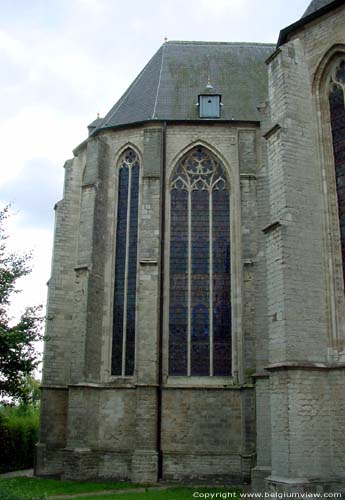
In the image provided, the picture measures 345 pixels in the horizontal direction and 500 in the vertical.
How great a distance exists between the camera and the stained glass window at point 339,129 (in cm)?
1238

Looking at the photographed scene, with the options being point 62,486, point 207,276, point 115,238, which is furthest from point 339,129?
point 62,486

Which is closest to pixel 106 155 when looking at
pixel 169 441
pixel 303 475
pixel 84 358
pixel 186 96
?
pixel 186 96

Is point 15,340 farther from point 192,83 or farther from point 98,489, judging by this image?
point 192,83

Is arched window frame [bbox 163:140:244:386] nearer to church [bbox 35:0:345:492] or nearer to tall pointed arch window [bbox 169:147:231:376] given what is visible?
church [bbox 35:0:345:492]

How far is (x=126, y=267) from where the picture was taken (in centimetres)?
1894

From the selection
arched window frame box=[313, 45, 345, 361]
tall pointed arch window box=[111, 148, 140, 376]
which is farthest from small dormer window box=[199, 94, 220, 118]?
arched window frame box=[313, 45, 345, 361]

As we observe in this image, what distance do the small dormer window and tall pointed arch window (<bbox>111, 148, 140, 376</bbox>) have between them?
292 cm

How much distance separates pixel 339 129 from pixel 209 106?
26.0 feet

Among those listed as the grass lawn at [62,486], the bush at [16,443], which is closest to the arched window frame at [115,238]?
the grass lawn at [62,486]

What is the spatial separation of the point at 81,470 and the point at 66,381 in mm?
3358

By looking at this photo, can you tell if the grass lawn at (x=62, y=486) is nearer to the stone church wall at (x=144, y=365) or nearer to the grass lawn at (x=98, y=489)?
the grass lawn at (x=98, y=489)

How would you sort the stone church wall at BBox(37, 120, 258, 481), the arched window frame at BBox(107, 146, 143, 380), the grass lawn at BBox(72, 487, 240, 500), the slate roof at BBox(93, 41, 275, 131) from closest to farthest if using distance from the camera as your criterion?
the grass lawn at BBox(72, 487, 240, 500) < the stone church wall at BBox(37, 120, 258, 481) < the arched window frame at BBox(107, 146, 143, 380) < the slate roof at BBox(93, 41, 275, 131)

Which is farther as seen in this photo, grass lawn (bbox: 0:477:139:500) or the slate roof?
the slate roof

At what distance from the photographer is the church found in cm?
1169
